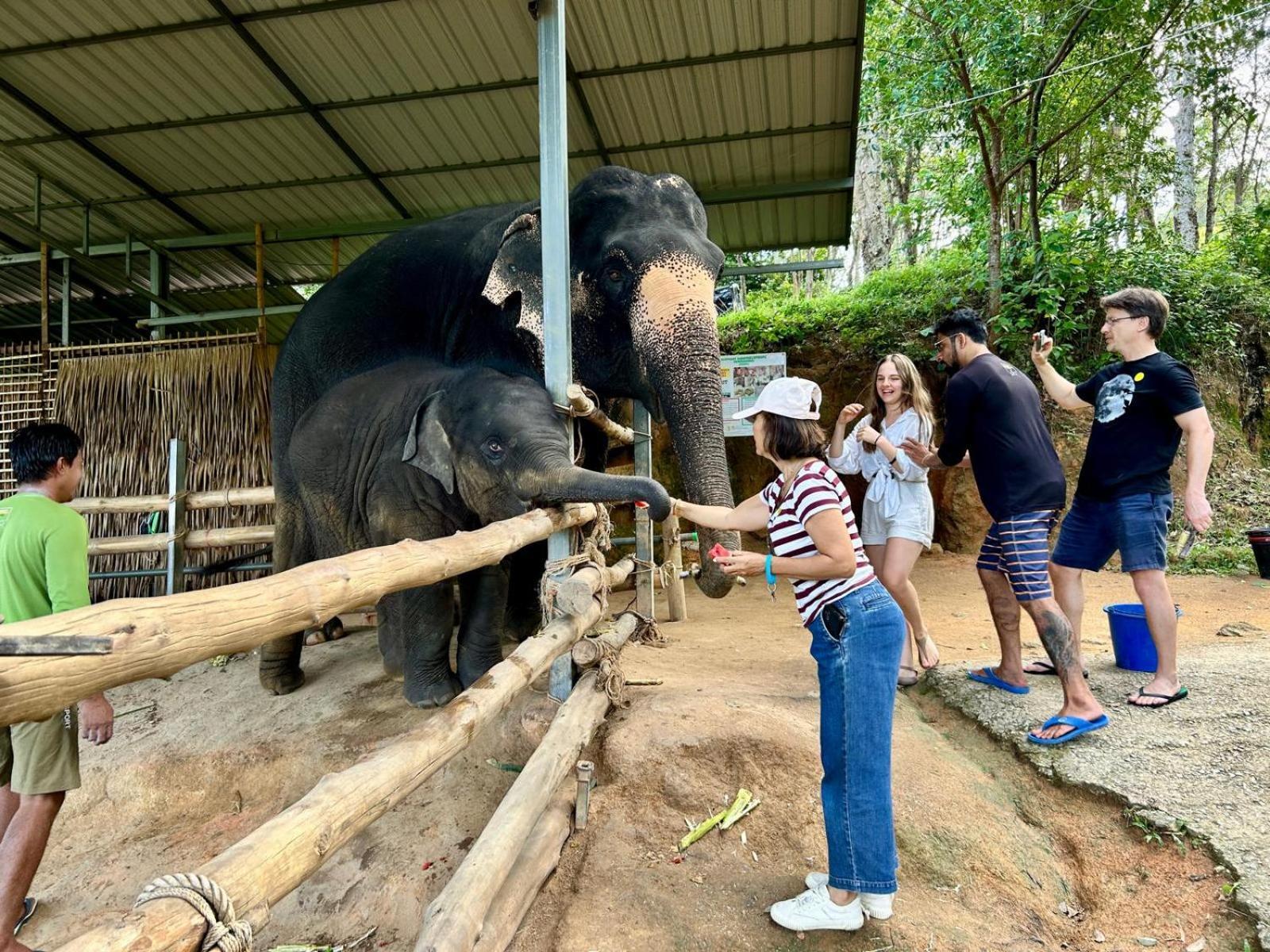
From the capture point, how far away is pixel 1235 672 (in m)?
3.48

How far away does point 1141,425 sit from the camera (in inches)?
130

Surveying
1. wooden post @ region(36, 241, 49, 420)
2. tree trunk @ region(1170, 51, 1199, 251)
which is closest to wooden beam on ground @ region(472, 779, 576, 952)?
wooden post @ region(36, 241, 49, 420)

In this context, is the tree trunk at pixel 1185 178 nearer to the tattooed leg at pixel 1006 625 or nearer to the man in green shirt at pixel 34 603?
the tattooed leg at pixel 1006 625

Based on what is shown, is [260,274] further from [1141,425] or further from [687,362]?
[1141,425]

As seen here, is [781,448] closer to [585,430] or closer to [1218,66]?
[585,430]

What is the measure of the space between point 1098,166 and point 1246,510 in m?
5.29

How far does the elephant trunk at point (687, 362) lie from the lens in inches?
142

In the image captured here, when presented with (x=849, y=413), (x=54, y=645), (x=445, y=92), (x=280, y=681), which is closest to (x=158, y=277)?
(x=445, y=92)

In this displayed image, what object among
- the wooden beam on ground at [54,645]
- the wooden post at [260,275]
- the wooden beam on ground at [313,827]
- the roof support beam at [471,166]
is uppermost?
the roof support beam at [471,166]

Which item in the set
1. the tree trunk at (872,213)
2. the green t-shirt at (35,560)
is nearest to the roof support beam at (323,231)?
the green t-shirt at (35,560)

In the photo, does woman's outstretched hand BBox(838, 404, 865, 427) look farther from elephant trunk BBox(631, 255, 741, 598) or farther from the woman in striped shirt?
the woman in striped shirt

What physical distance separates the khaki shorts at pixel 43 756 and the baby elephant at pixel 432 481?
1.45 metres

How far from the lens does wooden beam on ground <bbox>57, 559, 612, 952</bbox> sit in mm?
1034

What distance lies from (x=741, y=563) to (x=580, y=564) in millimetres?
1112
